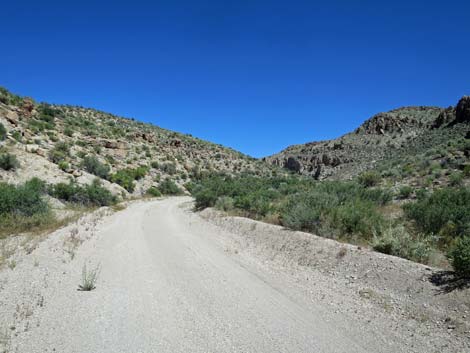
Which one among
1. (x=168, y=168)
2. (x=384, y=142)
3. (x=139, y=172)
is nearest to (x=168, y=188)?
(x=139, y=172)

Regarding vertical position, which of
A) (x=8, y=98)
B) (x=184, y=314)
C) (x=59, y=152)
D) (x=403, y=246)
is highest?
(x=8, y=98)

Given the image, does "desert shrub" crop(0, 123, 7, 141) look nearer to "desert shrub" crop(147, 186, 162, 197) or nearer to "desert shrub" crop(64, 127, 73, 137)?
"desert shrub" crop(64, 127, 73, 137)

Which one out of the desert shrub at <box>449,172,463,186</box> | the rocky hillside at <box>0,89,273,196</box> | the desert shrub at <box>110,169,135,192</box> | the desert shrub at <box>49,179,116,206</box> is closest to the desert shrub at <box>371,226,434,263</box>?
the desert shrub at <box>449,172,463,186</box>

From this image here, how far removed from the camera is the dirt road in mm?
4109

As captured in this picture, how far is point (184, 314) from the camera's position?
502 centimetres

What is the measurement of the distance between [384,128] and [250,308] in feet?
209

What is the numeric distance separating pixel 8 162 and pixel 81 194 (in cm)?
506

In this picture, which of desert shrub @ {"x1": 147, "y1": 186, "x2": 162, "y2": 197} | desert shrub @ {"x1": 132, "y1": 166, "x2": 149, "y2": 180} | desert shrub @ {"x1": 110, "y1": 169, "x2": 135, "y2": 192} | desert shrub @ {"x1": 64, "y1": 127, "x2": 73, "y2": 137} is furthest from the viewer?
desert shrub @ {"x1": 64, "y1": 127, "x2": 73, "y2": 137}

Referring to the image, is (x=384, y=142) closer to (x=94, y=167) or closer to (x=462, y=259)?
(x=94, y=167)

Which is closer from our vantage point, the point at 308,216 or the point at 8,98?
the point at 308,216

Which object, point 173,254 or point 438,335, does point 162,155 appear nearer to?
point 173,254

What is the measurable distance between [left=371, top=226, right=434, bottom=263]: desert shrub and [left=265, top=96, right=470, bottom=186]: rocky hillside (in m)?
25.3

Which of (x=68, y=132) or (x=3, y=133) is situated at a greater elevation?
(x=68, y=132)

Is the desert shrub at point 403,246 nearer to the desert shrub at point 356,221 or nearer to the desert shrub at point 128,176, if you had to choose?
the desert shrub at point 356,221
